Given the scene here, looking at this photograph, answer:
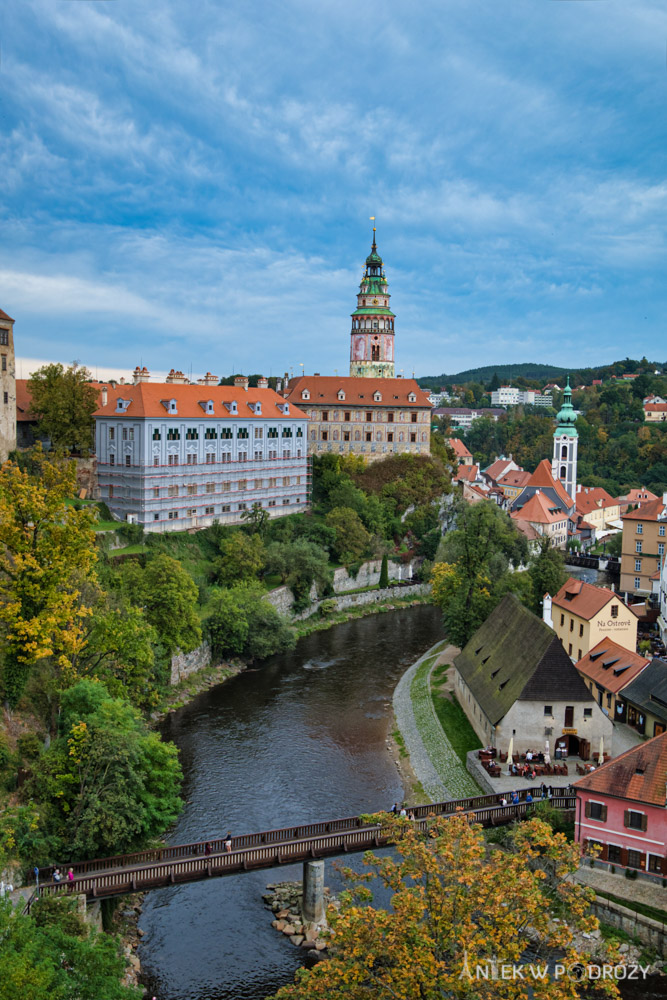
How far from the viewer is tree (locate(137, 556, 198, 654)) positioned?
136 ft

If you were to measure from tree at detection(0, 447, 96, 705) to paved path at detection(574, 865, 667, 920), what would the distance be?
17.9 m

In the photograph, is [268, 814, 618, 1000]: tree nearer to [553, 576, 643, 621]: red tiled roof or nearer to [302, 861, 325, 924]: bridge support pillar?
[302, 861, 325, 924]: bridge support pillar

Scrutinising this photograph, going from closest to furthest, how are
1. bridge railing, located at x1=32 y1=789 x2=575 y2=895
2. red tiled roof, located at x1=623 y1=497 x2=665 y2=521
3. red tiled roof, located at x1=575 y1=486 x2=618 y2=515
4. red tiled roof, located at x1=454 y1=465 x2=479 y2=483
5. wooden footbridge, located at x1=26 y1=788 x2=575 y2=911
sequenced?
wooden footbridge, located at x1=26 y1=788 x2=575 y2=911
bridge railing, located at x1=32 y1=789 x2=575 y2=895
red tiled roof, located at x1=623 y1=497 x2=665 y2=521
red tiled roof, located at x1=575 y1=486 x2=618 y2=515
red tiled roof, located at x1=454 y1=465 x2=479 y2=483

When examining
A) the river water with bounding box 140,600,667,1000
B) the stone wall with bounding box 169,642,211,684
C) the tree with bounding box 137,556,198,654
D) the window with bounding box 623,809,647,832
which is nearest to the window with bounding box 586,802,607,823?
the window with bounding box 623,809,647,832

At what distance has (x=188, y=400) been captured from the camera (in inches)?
2340

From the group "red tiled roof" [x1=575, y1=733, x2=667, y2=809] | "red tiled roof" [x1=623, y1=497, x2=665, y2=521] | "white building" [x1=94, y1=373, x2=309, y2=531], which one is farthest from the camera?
"red tiled roof" [x1=623, y1=497, x2=665, y2=521]

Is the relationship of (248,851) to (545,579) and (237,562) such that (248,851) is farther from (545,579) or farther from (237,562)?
(237,562)

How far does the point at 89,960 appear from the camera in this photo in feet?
55.9

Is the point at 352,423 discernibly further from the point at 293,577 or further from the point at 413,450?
the point at 293,577

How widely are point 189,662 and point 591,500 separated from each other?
2567 inches

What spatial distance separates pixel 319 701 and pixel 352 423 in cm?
4314

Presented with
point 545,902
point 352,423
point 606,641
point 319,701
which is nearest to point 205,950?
point 545,902

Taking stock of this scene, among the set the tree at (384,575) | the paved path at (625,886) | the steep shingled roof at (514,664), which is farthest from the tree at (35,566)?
the tree at (384,575)

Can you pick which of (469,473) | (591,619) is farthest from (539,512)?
(591,619)
